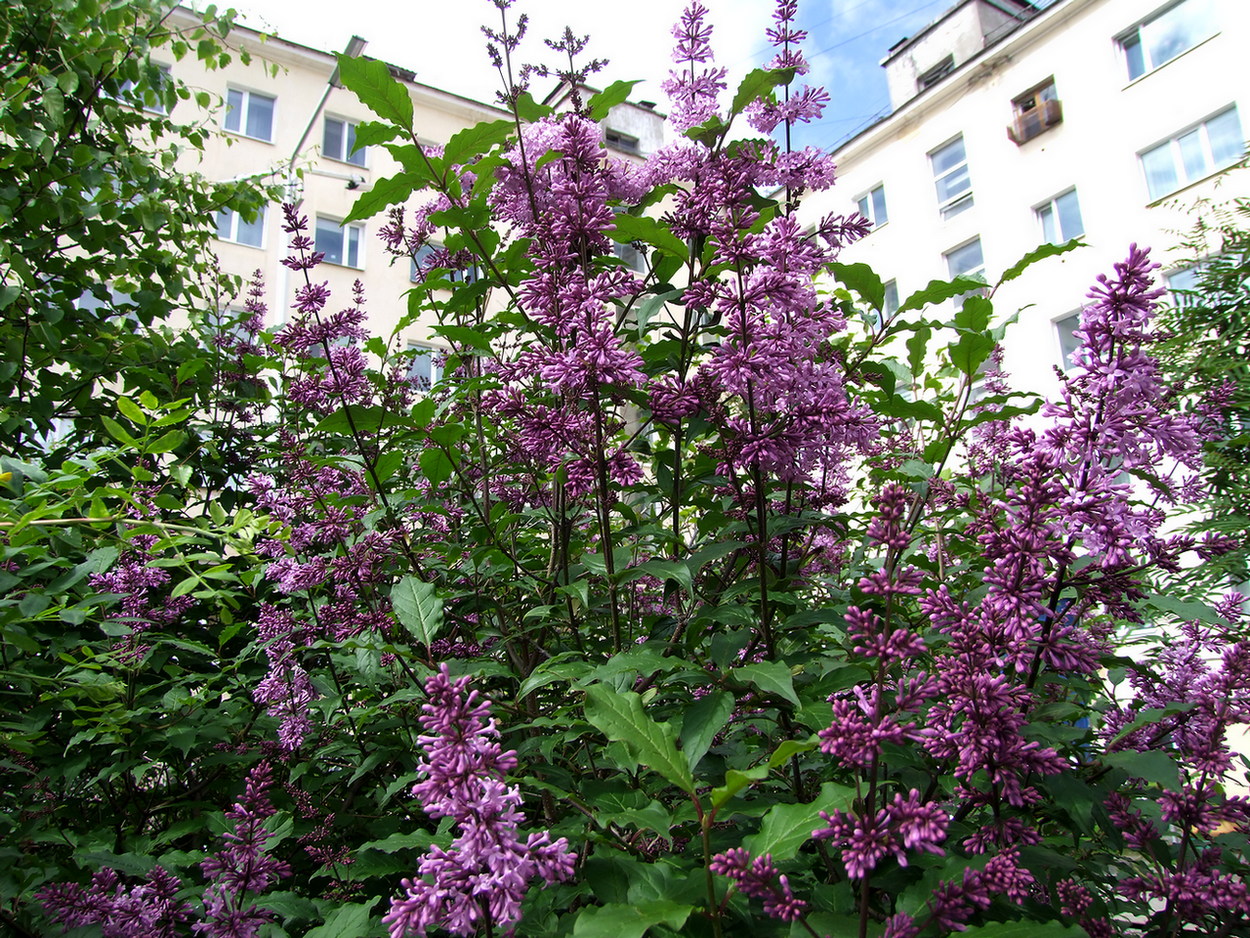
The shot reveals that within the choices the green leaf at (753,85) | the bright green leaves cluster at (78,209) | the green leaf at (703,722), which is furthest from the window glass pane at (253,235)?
the green leaf at (703,722)

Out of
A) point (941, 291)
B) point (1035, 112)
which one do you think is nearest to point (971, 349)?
point (941, 291)

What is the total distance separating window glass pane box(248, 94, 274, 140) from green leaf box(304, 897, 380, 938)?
73.0 ft

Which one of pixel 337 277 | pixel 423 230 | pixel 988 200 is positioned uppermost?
pixel 988 200

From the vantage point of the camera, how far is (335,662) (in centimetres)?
247

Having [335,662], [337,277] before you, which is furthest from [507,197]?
[337,277]

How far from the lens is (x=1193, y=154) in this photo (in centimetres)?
1608

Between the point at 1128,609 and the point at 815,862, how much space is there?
0.73 m

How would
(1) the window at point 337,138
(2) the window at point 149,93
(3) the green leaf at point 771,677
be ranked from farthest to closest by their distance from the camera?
(1) the window at point 337,138
(2) the window at point 149,93
(3) the green leaf at point 771,677

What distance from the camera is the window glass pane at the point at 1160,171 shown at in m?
16.4

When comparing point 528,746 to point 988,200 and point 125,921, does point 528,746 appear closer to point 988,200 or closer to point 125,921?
point 125,921

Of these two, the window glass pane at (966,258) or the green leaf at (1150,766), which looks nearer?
the green leaf at (1150,766)

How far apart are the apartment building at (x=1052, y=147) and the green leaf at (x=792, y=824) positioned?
15131 millimetres

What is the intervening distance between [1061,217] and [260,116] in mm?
20022

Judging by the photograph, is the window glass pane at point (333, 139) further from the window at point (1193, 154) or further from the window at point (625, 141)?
the window at point (1193, 154)
